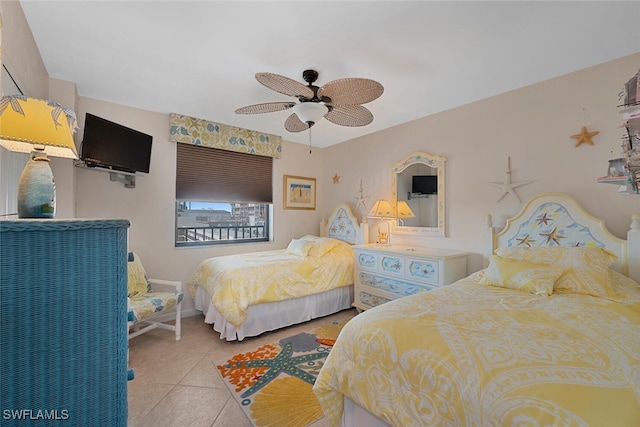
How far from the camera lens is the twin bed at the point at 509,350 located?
0.84 metres

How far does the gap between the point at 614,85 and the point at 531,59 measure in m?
0.68

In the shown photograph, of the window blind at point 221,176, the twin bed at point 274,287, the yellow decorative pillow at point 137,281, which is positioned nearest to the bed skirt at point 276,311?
the twin bed at point 274,287

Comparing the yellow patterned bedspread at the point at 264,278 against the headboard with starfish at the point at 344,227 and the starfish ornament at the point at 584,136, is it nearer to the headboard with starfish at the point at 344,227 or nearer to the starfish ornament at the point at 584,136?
the headboard with starfish at the point at 344,227

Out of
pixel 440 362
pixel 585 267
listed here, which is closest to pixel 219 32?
pixel 440 362

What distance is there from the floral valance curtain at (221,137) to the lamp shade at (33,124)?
229 centimetres

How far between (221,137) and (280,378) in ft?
9.82

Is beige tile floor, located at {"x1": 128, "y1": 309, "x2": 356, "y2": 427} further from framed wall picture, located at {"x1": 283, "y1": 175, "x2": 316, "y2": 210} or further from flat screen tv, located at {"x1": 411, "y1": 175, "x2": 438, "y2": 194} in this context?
flat screen tv, located at {"x1": 411, "y1": 175, "x2": 438, "y2": 194}

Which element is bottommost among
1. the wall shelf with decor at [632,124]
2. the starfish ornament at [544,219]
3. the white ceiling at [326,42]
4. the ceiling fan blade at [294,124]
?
the starfish ornament at [544,219]

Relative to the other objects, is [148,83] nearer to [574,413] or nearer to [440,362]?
[440,362]

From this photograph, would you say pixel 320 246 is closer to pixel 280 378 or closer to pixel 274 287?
pixel 274 287

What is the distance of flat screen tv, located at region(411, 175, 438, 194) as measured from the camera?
3232 mm

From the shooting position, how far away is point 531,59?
209 centimetres

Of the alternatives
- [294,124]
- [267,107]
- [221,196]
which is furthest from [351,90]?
[221,196]

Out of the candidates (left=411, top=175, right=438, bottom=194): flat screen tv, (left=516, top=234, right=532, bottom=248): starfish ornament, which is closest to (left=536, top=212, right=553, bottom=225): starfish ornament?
(left=516, top=234, right=532, bottom=248): starfish ornament
